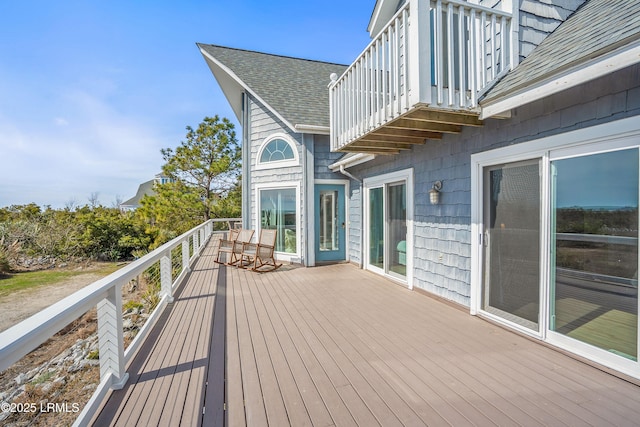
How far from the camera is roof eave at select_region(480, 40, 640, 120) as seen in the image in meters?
1.95

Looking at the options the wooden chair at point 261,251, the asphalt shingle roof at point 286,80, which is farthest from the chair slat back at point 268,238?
the asphalt shingle roof at point 286,80

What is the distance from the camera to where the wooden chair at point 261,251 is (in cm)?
650

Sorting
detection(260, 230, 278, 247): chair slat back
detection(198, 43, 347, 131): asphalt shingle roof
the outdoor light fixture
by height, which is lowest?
detection(260, 230, 278, 247): chair slat back

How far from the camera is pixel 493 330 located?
3303mm

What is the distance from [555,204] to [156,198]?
1597 centimetres

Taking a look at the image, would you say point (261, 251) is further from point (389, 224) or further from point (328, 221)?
point (389, 224)

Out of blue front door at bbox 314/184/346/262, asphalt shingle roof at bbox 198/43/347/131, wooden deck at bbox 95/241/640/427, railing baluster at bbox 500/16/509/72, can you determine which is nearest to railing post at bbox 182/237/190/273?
wooden deck at bbox 95/241/640/427

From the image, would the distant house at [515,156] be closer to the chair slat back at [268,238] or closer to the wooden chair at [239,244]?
the chair slat back at [268,238]

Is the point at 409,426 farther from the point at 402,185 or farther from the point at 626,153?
the point at 402,185

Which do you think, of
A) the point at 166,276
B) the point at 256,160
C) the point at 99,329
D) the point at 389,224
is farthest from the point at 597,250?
the point at 256,160

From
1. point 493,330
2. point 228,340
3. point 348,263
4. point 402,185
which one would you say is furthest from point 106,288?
point 348,263

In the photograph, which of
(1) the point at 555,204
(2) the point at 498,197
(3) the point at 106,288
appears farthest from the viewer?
(2) the point at 498,197

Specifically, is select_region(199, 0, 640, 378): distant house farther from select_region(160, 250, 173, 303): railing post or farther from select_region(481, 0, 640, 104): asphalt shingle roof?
select_region(160, 250, 173, 303): railing post

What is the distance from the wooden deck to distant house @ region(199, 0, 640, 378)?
499 mm
